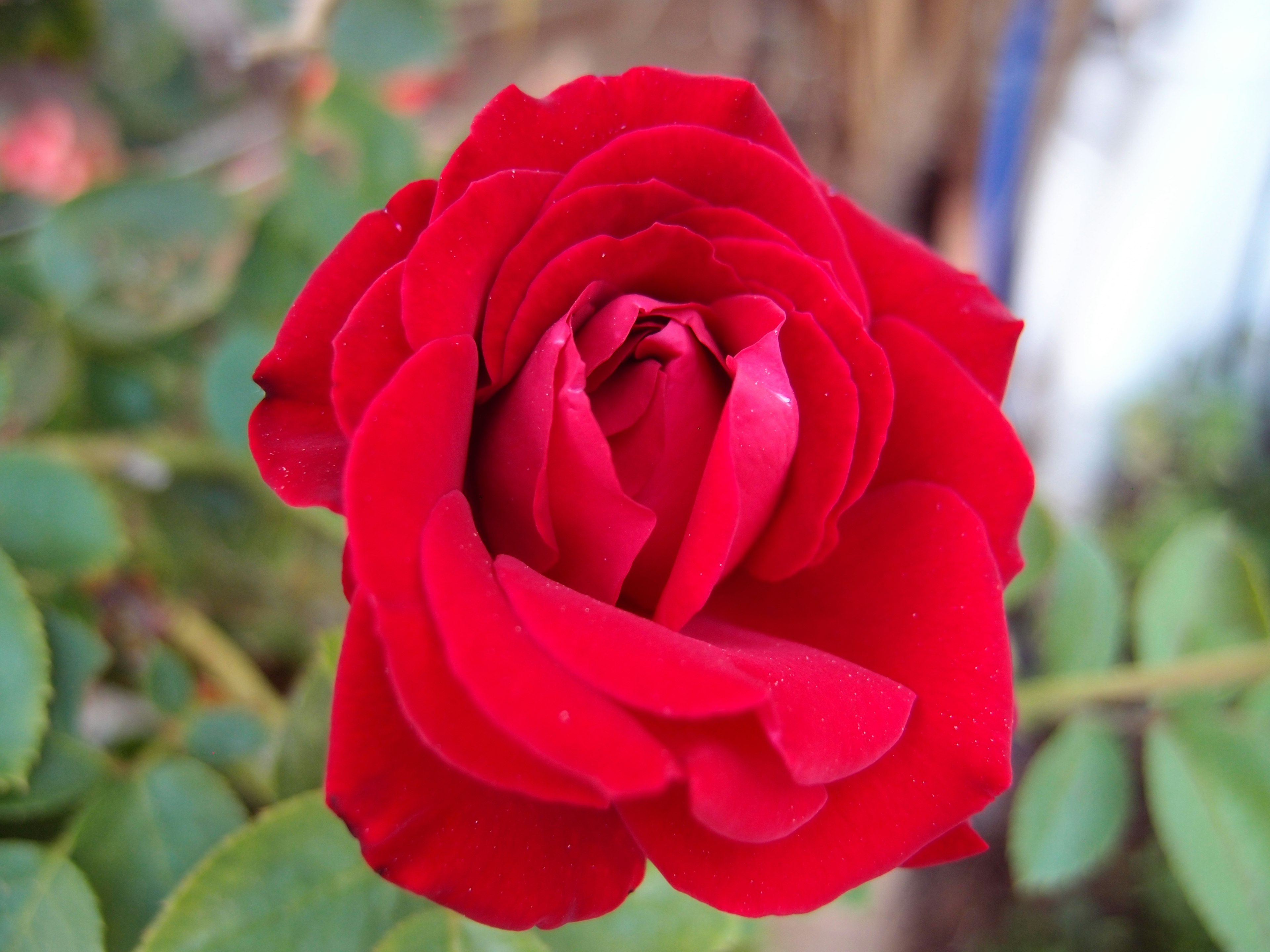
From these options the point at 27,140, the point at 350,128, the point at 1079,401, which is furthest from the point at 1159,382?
the point at 27,140

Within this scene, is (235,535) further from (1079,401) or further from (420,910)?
(1079,401)

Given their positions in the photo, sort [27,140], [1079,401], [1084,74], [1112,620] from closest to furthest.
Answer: [1112,620]
[27,140]
[1084,74]
[1079,401]

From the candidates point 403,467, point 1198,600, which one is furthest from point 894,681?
point 1198,600

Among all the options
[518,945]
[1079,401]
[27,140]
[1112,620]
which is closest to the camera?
[518,945]

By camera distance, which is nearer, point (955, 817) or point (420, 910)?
point (955, 817)

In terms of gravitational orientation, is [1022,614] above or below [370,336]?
below

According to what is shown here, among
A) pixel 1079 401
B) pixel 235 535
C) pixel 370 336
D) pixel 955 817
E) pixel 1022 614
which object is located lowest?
pixel 1022 614

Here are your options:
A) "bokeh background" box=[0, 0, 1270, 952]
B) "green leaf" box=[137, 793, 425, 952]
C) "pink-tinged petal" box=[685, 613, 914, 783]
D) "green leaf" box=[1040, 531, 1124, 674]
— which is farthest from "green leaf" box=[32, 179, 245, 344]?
"green leaf" box=[1040, 531, 1124, 674]
